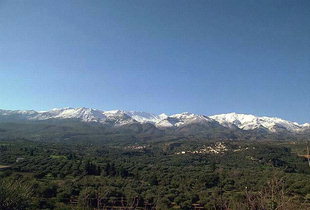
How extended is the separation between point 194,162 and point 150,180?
5654 cm

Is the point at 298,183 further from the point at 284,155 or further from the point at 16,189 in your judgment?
the point at 284,155

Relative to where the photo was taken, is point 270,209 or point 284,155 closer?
point 270,209


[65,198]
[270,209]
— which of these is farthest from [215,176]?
[270,209]

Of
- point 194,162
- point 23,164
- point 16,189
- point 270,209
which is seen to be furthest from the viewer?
point 194,162

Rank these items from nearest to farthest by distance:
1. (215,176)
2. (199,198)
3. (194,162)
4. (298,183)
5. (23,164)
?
1. (199,198)
2. (298,183)
3. (215,176)
4. (23,164)
5. (194,162)

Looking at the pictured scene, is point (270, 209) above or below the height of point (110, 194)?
A: above

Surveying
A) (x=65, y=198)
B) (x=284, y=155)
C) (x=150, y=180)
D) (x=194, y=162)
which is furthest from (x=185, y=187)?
(x=284, y=155)

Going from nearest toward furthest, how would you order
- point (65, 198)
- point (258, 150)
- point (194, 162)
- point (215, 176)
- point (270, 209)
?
1. point (270, 209)
2. point (65, 198)
3. point (215, 176)
4. point (194, 162)
5. point (258, 150)

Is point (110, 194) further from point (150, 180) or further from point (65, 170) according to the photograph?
point (65, 170)

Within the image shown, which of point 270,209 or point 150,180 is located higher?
point 270,209

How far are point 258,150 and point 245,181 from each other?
78.7 m

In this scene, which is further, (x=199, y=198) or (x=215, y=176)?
(x=215, y=176)

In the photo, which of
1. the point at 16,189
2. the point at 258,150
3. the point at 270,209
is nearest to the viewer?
the point at 270,209

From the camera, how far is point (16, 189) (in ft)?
82.0
